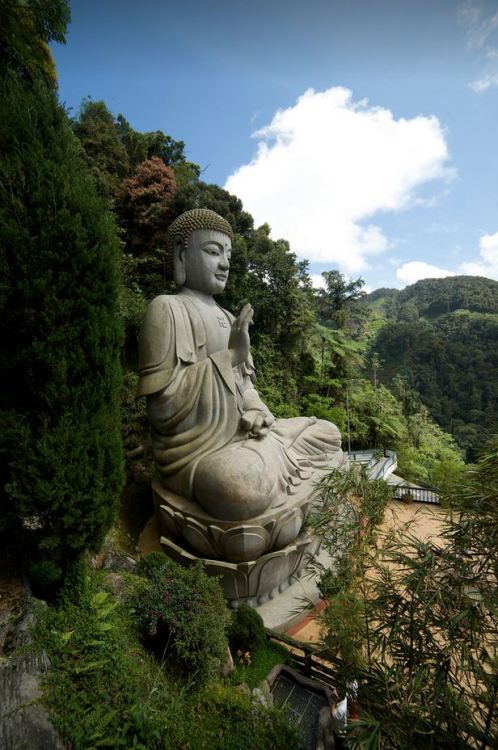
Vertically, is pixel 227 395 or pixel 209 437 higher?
pixel 227 395

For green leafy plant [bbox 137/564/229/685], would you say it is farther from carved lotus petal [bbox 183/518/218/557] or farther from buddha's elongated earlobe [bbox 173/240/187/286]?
buddha's elongated earlobe [bbox 173/240/187/286]

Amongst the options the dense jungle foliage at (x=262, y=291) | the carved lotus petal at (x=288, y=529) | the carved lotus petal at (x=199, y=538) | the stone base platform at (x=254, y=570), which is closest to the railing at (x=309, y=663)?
the stone base platform at (x=254, y=570)

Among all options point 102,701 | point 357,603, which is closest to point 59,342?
point 102,701

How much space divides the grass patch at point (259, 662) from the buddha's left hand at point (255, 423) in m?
2.15

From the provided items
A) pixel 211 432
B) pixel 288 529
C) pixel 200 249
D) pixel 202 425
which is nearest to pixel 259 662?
pixel 288 529

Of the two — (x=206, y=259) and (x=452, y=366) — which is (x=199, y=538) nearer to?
(x=206, y=259)

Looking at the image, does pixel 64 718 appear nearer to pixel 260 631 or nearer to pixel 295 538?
pixel 260 631

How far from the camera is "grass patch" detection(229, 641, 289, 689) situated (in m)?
3.32

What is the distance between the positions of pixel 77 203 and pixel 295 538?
4.04m

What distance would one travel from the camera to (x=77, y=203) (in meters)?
2.98

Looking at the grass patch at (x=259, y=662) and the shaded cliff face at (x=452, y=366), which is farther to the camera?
the shaded cliff face at (x=452, y=366)

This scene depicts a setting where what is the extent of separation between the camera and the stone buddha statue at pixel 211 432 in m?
3.92

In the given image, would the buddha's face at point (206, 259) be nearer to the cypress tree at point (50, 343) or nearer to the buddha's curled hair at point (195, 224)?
the buddha's curled hair at point (195, 224)

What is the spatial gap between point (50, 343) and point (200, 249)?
300 cm
